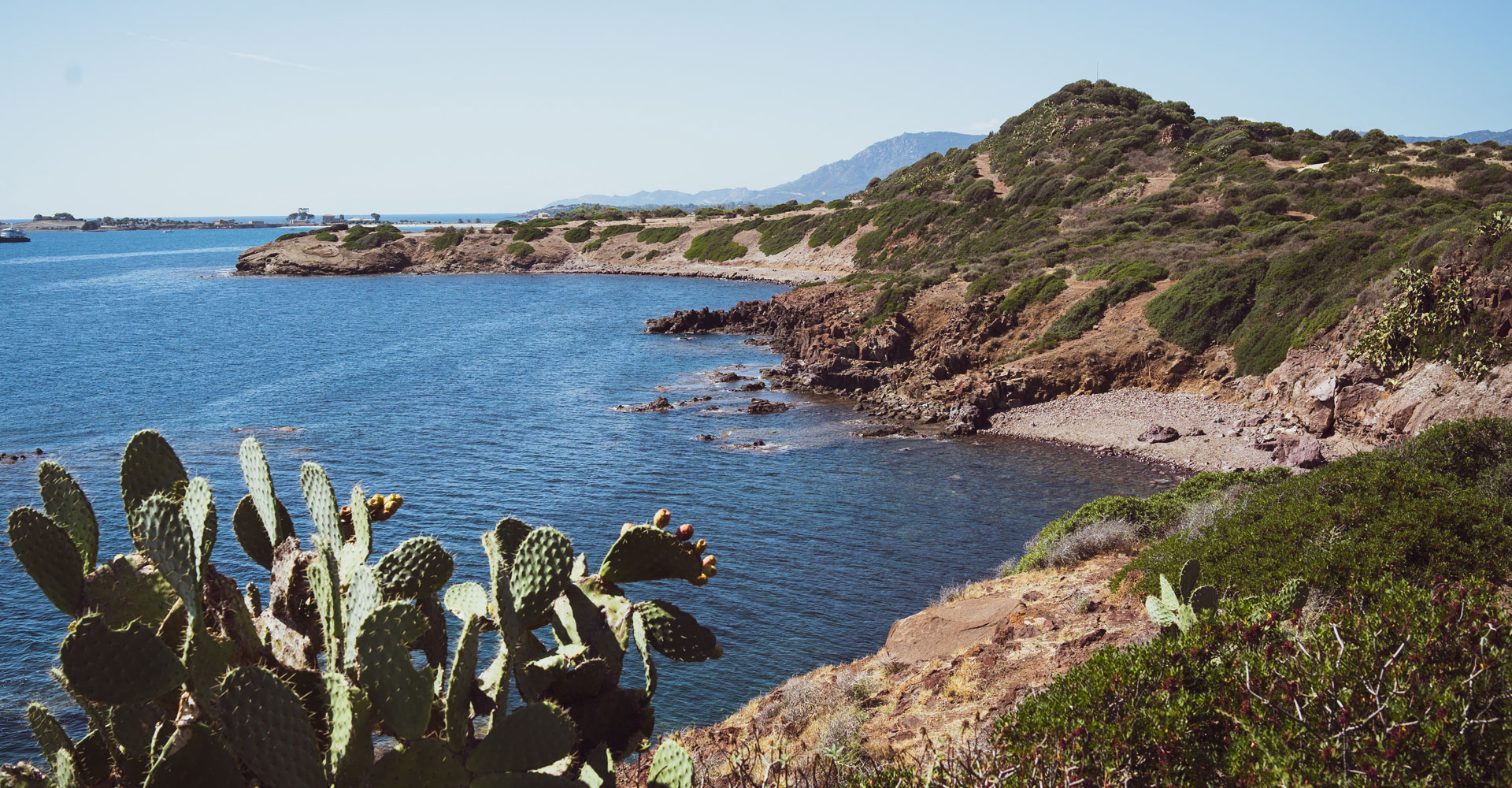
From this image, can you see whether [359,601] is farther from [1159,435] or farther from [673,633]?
[1159,435]

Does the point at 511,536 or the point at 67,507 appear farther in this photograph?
the point at 511,536

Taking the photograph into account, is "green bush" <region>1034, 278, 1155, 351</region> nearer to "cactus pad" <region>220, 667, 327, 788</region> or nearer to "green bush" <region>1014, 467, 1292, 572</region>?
"green bush" <region>1014, 467, 1292, 572</region>

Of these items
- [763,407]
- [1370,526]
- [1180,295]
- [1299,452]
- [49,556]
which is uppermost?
[49,556]

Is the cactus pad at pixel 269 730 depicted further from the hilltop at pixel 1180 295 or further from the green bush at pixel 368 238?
the green bush at pixel 368 238

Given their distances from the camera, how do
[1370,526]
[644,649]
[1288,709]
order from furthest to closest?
[1370,526] < [1288,709] < [644,649]

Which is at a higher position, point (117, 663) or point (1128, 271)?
point (117, 663)

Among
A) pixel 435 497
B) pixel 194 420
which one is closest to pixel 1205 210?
pixel 435 497

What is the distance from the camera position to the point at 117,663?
3379 millimetres

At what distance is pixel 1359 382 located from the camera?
27016mm

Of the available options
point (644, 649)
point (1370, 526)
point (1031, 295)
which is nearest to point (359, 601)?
point (644, 649)

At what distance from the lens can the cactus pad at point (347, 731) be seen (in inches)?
139

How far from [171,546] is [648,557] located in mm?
2215

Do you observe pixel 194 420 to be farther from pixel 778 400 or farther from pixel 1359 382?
pixel 1359 382

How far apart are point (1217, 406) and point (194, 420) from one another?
38.7 m
